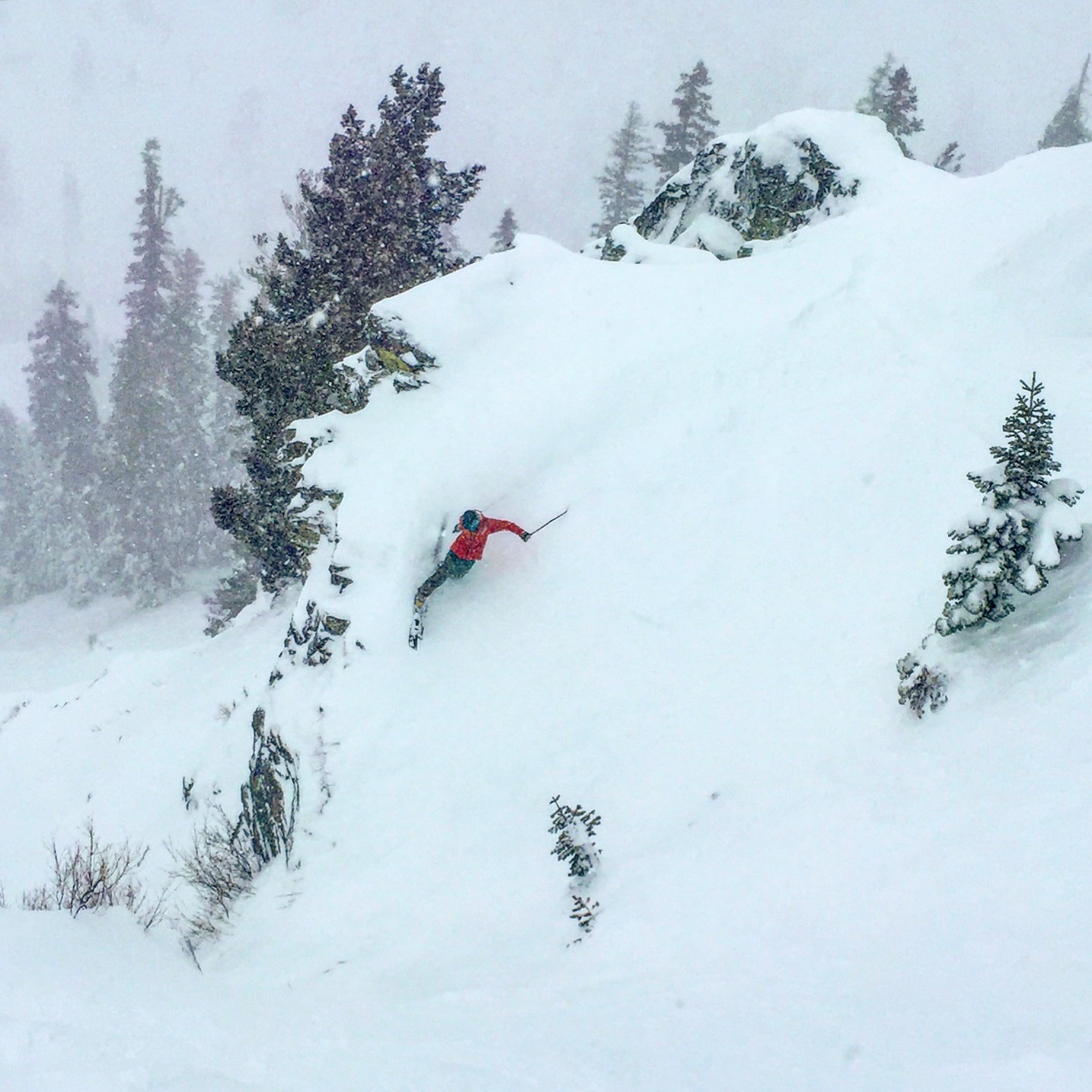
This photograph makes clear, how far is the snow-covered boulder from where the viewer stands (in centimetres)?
1642

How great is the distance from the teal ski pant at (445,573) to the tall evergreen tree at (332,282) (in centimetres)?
641

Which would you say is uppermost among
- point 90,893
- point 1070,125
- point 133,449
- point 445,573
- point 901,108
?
point 1070,125

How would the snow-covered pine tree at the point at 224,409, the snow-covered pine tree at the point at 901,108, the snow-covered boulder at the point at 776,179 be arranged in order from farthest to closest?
the snow-covered pine tree at the point at 224,409, the snow-covered pine tree at the point at 901,108, the snow-covered boulder at the point at 776,179

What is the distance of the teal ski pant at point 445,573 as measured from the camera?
1036 cm

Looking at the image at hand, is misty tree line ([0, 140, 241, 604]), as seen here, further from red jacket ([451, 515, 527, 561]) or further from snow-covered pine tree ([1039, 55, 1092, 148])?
snow-covered pine tree ([1039, 55, 1092, 148])

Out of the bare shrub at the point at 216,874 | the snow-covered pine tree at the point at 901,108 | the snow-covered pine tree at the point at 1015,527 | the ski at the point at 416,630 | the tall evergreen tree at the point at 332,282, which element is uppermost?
the snow-covered pine tree at the point at 901,108

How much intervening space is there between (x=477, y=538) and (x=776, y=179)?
13266 millimetres

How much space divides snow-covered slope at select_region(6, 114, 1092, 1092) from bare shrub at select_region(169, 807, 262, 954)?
0.35 m

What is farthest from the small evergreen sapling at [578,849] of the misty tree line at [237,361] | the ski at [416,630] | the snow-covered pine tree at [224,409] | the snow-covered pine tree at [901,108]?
the snow-covered pine tree at [224,409]

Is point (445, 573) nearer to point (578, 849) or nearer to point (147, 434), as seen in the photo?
point (578, 849)

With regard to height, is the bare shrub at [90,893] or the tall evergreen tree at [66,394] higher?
the tall evergreen tree at [66,394]

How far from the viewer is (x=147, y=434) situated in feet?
118

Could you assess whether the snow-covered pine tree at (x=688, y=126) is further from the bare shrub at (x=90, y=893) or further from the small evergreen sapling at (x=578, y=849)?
the bare shrub at (x=90, y=893)

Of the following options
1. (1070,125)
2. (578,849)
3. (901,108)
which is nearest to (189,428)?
(901,108)
